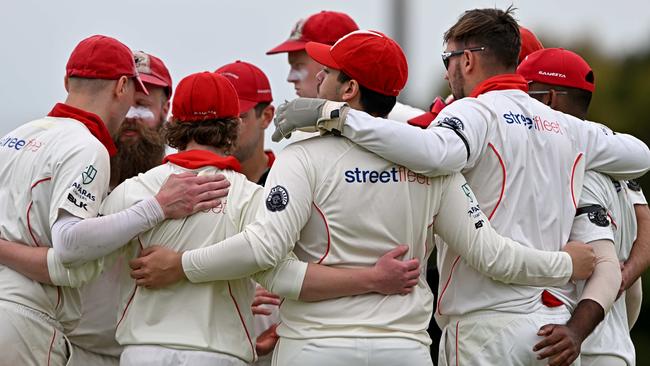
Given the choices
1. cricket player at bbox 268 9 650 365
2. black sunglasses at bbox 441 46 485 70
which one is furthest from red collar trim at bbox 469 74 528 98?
black sunglasses at bbox 441 46 485 70

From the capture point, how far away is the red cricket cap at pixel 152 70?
7.23 meters

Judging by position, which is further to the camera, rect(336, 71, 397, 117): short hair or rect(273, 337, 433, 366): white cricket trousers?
rect(336, 71, 397, 117): short hair

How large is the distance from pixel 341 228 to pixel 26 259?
1.60 meters

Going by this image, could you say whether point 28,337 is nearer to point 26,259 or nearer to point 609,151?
point 26,259

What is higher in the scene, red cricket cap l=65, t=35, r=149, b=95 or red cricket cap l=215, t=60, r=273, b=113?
red cricket cap l=65, t=35, r=149, b=95

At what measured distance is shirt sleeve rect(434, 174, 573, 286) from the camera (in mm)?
5484

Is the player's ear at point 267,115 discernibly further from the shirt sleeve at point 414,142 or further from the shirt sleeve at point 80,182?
the shirt sleeve at point 414,142

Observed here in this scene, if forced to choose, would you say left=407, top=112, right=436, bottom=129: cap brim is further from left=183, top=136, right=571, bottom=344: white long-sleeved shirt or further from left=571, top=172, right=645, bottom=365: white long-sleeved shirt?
left=183, top=136, right=571, bottom=344: white long-sleeved shirt

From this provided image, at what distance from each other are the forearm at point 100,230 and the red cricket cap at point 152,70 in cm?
189

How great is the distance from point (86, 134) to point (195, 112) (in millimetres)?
559

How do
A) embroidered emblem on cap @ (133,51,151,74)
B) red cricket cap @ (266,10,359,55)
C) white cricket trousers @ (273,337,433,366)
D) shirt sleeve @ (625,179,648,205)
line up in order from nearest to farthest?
white cricket trousers @ (273,337,433,366), shirt sleeve @ (625,179,648,205), embroidered emblem on cap @ (133,51,151,74), red cricket cap @ (266,10,359,55)

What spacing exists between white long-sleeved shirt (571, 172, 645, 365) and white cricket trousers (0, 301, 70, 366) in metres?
2.72

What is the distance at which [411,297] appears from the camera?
536 centimetres

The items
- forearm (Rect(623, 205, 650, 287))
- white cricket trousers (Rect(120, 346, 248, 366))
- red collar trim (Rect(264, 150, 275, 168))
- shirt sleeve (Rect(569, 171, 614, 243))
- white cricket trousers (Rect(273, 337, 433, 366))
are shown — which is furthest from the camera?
red collar trim (Rect(264, 150, 275, 168))
